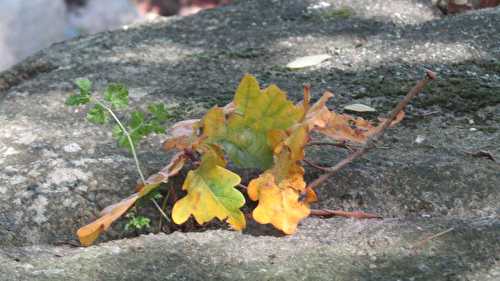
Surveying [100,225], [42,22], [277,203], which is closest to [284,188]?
Answer: [277,203]

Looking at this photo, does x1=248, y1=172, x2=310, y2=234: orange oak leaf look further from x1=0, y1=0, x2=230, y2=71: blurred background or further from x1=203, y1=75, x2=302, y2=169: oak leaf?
x1=0, y1=0, x2=230, y2=71: blurred background

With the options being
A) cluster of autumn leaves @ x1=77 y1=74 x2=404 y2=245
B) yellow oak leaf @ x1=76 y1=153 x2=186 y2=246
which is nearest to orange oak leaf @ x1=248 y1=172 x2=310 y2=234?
cluster of autumn leaves @ x1=77 y1=74 x2=404 y2=245

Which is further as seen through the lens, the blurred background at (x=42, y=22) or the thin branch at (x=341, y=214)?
the blurred background at (x=42, y=22)

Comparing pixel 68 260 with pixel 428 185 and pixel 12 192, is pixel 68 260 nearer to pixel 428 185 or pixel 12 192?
pixel 12 192

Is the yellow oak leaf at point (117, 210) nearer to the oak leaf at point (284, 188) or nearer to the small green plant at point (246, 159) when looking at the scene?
the small green plant at point (246, 159)

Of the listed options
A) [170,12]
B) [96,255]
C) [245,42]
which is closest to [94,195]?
[96,255]

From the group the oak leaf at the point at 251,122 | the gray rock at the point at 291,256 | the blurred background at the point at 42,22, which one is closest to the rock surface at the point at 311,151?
the gray rock at the point at 291,256

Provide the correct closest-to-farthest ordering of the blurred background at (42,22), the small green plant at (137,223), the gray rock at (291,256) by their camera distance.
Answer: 1. the gray rock at (291,256)
2. the small green plant at (137,223)
3. the blurred background at (42,22)
